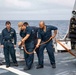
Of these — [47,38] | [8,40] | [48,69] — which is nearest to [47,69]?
→ [48,69]

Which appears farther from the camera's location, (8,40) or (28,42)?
(8,40)

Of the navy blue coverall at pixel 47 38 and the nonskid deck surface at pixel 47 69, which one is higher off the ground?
the navy blue coverall at pixel 47 38

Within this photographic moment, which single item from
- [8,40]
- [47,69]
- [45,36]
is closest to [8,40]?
[8,40]

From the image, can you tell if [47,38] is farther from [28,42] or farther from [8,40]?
[8,40]

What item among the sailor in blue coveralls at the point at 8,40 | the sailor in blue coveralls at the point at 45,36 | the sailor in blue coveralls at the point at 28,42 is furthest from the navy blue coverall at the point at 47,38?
the sailor in blue coveralls at the point at 8,40

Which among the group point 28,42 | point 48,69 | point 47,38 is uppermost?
point 47,38

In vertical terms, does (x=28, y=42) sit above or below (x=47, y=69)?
above

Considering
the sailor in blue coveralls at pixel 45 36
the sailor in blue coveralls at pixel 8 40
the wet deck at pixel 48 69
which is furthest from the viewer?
the sailor in blue coveralls at pixel 8 40

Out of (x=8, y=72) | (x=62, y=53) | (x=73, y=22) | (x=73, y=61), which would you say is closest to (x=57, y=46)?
(x=62, y=53)

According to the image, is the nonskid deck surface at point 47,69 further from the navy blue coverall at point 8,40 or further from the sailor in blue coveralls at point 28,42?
the navy blue coverall at point 8,40

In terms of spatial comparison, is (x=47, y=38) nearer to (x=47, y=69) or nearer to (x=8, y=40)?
(x=47, y=69)

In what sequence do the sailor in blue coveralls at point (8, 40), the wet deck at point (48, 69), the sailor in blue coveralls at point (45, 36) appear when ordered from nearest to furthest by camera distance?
the wet deck at point (48, 69) → the sailor in blue coveralls at point (45, 36) → the sailor in blue coveralls at point (8, 40)

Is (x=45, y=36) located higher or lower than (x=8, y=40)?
higher

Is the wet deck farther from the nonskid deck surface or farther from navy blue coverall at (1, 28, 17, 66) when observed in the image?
navy blue coverall at (1, 28, 17, 66)
